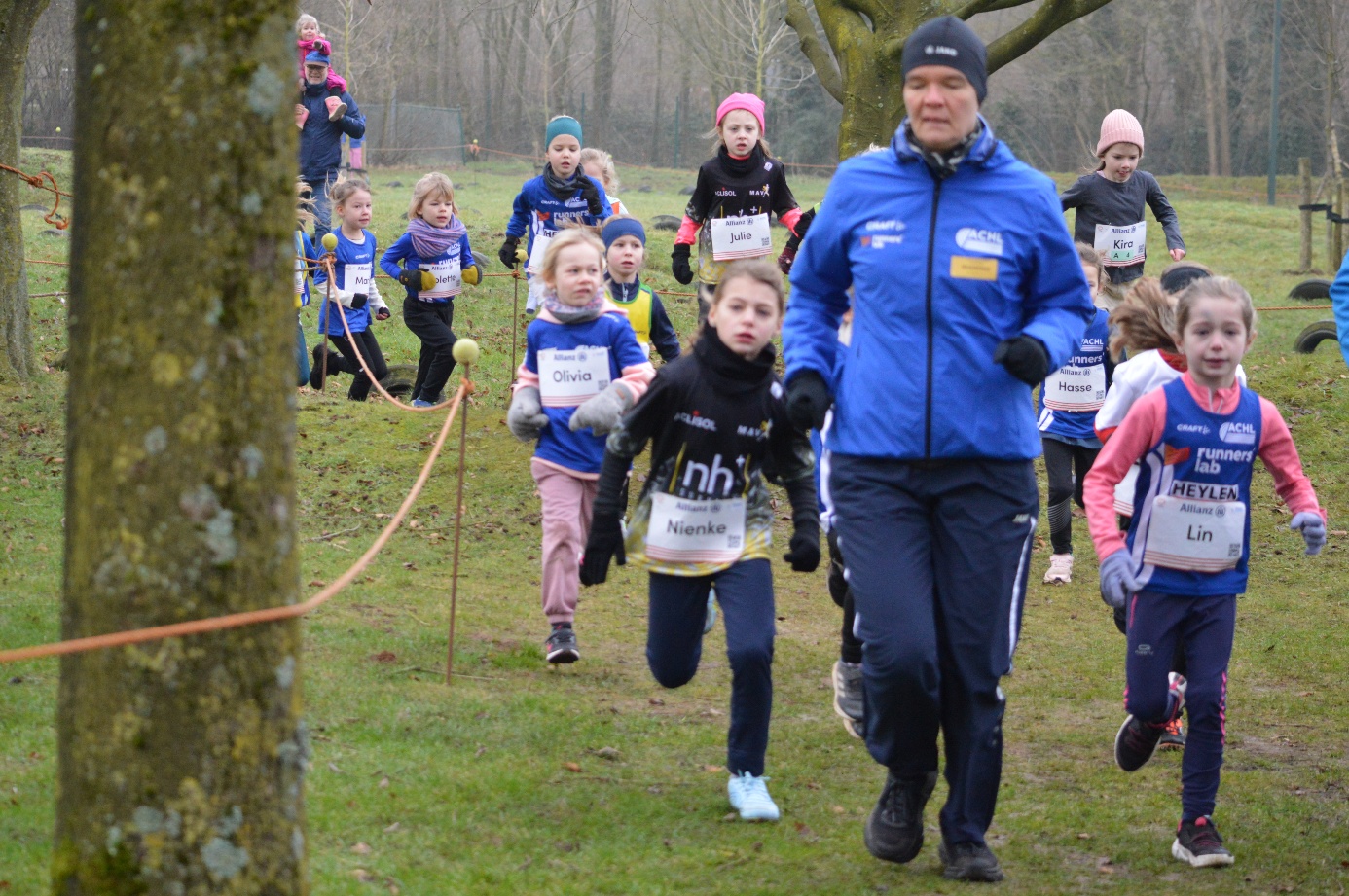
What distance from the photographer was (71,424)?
2.93 meters

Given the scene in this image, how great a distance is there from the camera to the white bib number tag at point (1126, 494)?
4.99 metres

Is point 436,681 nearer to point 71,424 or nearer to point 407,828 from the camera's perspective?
point 407,828

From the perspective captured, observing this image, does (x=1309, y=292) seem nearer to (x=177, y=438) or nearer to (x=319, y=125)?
(x=319, y=125)

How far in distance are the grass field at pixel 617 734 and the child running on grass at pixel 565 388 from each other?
51 centimetres

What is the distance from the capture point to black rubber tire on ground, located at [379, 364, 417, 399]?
532 inches

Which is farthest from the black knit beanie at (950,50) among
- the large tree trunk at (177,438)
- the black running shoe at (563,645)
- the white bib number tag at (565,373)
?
the black running shoe at (563,645)

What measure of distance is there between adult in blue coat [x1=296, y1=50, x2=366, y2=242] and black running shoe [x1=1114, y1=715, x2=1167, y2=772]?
10788 millimetres

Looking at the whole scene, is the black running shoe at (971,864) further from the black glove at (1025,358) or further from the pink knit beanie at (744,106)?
the pink knit beanie at (744,106)

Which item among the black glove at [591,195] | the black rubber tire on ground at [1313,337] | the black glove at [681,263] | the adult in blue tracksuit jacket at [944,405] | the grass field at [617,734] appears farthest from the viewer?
the black rubber tire on ground at [1313,337]

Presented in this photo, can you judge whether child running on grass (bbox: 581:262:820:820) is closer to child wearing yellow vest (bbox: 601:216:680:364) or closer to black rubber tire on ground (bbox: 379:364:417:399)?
child wearing yellow vest (bbox: 601:216:680:364)

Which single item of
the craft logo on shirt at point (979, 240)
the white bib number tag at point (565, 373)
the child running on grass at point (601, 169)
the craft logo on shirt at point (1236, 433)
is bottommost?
the craft logo on shirt at point (1236, 433)

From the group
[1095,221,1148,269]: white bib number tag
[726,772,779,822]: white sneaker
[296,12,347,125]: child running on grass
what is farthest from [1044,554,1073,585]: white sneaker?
[296,12,347,125]: child running on grass

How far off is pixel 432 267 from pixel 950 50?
7627 millimetres

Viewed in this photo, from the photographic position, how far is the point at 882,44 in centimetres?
1249
